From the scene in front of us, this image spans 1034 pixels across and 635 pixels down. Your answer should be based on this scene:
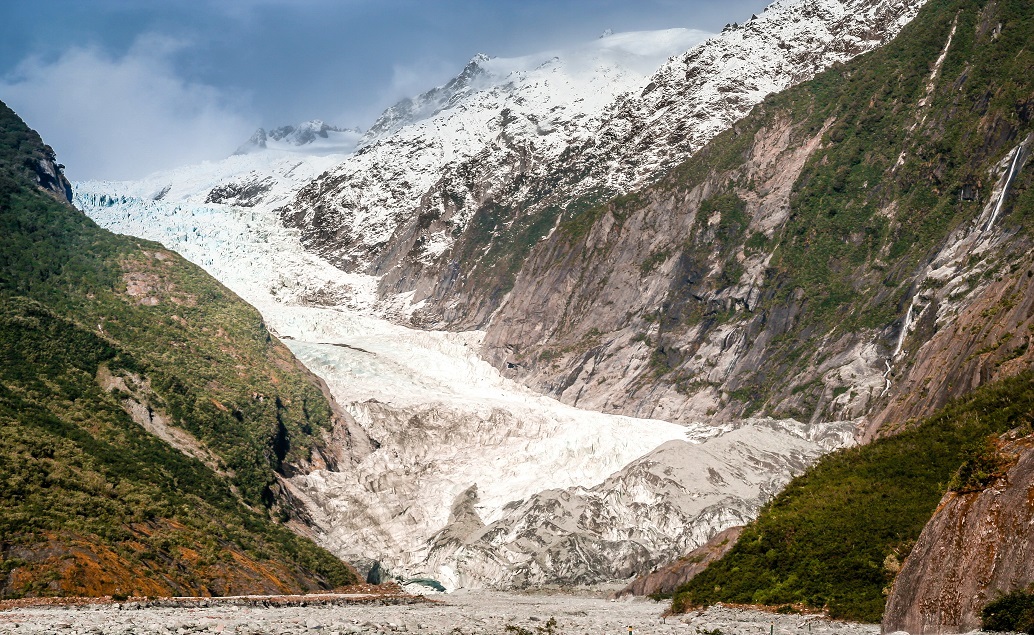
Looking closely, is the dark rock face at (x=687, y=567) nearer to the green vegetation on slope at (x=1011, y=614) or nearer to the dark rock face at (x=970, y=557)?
the dark rock face at (x=970, y=557)

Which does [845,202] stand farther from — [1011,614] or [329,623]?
[1011,614]

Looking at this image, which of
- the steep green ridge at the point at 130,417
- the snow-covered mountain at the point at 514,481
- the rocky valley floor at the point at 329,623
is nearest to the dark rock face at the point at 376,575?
the snow-covered mountain at the point at 514,481

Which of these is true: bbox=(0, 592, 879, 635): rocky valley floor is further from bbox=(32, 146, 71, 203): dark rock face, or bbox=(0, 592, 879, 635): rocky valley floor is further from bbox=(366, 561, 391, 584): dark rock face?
bbox=(32, 146, 71, 203): dark rock face

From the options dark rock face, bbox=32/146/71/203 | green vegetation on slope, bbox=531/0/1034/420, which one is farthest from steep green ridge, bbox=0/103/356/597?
green vegetation on slope, bbox=531/0/1034/420

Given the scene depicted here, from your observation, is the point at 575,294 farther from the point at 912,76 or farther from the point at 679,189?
the point at 912,76

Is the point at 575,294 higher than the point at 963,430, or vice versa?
the point at 575,294

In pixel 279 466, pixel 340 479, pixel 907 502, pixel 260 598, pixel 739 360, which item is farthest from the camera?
pixel 739 360

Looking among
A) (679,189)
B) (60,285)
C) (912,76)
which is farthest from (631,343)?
(60,285)
